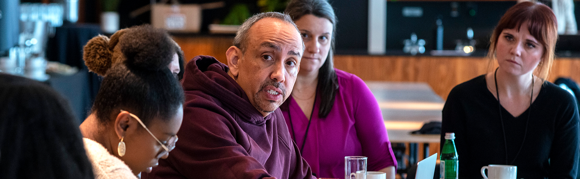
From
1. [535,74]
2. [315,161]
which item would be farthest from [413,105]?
[315,161]

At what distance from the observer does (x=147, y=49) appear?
0.94 metres

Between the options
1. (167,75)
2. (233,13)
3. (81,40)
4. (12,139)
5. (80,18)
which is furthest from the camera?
(80,18)

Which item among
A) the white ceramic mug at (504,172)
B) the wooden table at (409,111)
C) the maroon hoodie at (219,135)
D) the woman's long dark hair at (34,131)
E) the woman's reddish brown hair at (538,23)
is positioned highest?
the woman's reddish brown hair at (538,23)

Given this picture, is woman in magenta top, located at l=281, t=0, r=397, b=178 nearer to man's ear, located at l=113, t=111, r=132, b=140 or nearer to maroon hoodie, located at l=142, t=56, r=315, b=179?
maroon hoodie, located at l=142, t=56, r=315, b=179

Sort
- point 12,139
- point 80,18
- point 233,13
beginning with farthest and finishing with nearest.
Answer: point 80,18, point 233,13, point 12,139

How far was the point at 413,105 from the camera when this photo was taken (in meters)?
3.35

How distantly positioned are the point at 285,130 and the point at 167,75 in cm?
66

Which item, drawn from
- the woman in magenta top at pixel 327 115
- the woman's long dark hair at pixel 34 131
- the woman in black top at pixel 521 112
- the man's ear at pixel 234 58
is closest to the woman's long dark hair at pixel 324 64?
the woman in magenta top at pixel 327 115

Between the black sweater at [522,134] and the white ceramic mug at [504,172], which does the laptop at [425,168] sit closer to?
the white ceramic mug at [504,172]

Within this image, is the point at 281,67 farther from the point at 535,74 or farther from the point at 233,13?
the point at 233,13

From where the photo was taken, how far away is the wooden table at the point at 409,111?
2.42 metres

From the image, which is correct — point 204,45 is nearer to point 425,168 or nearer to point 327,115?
point 327,115

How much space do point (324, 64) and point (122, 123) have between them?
3.91 feet

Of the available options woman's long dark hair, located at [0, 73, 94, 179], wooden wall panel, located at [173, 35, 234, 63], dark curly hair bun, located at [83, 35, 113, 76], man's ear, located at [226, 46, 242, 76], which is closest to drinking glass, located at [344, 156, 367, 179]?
man's ear, located at [226, 46, 242, 76]
